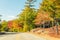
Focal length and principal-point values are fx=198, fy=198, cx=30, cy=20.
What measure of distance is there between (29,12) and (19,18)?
5855mm

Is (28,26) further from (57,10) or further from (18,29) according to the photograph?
(57,10)

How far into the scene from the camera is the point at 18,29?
306ft

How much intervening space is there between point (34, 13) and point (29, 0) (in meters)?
9.43

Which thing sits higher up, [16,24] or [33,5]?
[33,5]

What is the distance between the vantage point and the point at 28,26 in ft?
274

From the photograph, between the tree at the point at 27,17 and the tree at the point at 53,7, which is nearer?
the tree at the point at 53,7

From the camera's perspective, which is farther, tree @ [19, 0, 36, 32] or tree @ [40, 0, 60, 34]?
tree @ [19, 0, 36, 32]

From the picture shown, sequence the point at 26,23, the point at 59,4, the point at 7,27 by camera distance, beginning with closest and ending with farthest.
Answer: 1. the point at 59,4
2. the point at 26,23
3. the point at 7,27

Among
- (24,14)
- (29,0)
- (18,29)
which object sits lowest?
(18,29)

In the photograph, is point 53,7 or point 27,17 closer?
point 53,7

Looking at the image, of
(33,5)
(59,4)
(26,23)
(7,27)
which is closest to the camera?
(59,4)

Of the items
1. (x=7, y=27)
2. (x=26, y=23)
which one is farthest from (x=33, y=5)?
(x=7, y=27)

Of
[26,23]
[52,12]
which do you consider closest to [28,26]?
[26,23]

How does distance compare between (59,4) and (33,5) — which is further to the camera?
(33,5)
